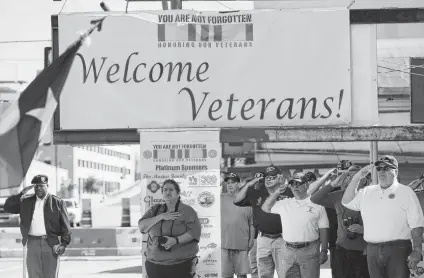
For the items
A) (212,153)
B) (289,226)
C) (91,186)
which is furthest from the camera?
(91,186)

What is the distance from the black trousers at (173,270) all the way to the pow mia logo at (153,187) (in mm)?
856

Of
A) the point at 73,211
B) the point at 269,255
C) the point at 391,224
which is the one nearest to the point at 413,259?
the point at 391,224

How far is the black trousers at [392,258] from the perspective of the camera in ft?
30.0

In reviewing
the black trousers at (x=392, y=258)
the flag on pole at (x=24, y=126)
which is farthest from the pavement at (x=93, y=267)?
the flag on pole at (x=24, y=126)

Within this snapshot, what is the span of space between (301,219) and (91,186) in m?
120

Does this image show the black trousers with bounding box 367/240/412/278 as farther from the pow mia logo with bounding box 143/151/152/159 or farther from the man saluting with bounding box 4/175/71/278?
the man saluting with bounding box 4/175/71/278

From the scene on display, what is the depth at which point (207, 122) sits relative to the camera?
10359 mm

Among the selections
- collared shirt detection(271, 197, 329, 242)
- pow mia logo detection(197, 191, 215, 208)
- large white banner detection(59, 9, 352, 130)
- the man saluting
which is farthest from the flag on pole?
collared shirt detection(271, 197, 329, 242)

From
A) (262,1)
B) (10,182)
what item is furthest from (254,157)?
(10,182)

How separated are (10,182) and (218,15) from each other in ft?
Answer: 12.6

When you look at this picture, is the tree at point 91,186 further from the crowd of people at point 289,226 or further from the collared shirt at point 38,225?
the collared shirt at point 38,225

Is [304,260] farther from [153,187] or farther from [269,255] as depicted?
[153,187]

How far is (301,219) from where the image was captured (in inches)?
432

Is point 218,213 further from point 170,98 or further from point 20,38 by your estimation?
point 20,38
